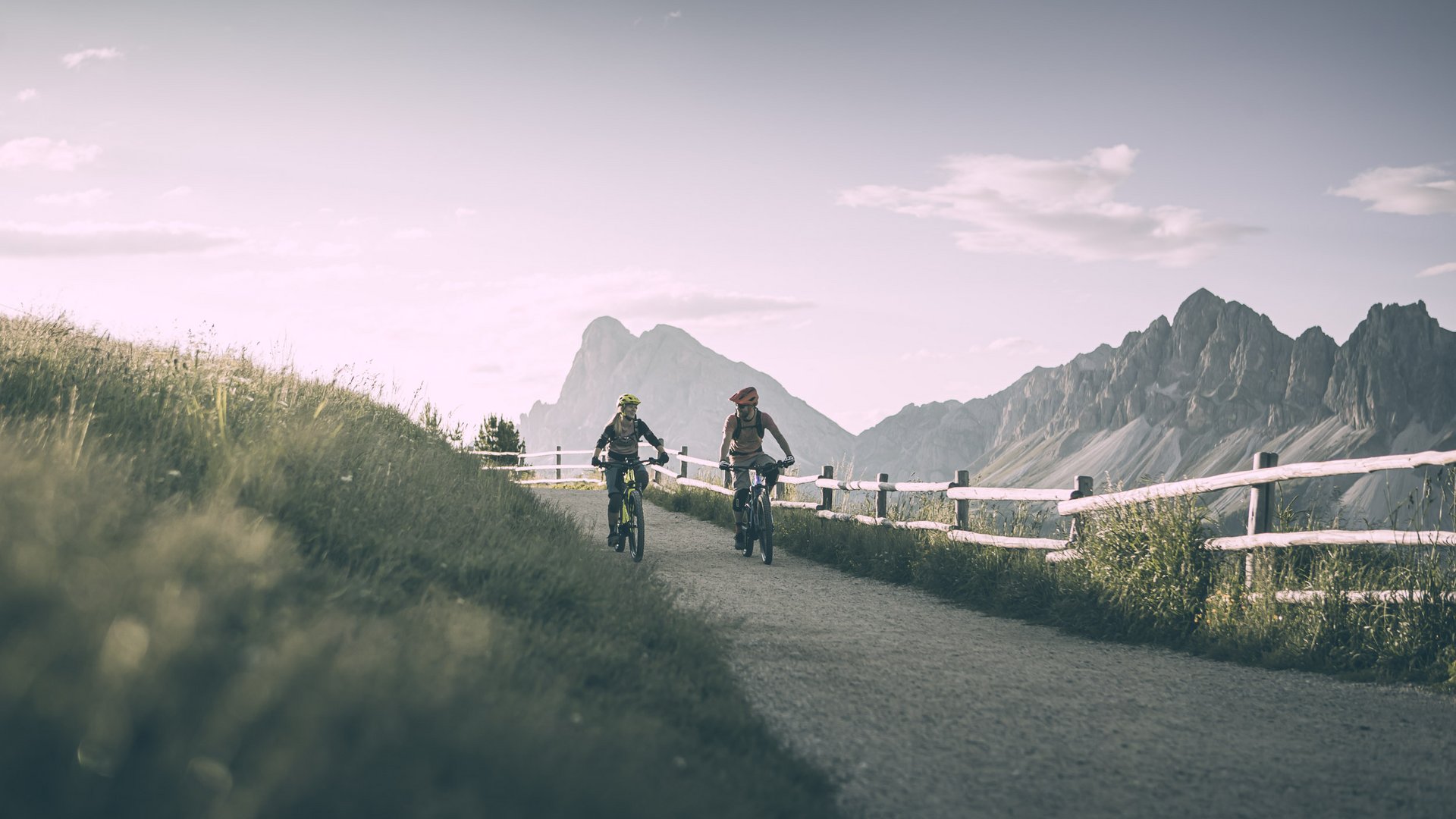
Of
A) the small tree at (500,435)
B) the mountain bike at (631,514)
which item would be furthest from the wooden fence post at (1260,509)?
the small tree at (500,435)

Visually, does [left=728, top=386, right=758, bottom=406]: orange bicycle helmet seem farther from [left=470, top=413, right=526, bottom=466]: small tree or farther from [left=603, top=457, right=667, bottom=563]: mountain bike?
[left=470, top=413, right=526, bottom=466]: small tree

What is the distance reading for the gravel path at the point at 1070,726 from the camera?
176 inches

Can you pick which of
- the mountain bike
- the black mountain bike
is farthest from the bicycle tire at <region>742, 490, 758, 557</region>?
the mountain bike

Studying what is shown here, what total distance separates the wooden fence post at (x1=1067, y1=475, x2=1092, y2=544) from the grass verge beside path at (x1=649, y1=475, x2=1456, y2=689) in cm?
14

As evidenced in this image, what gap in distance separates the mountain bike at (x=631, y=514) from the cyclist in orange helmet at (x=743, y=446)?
3.66 feet

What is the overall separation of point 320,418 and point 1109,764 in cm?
702

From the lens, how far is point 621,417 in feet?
42.0

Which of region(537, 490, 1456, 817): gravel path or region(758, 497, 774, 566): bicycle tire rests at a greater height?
region(758, 497, 774, 566): bicycle tire

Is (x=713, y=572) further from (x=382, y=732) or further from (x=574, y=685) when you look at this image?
(x=382, y=732)

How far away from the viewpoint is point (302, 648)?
141 inches

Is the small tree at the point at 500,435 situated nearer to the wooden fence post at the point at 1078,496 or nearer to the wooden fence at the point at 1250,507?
the wooden fence at the point at 1250,507

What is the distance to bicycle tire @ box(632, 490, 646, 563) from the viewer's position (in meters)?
12.5

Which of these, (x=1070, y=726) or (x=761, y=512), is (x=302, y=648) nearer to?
(x=1070, y=726)

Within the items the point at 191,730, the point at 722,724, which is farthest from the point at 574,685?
the point at 191,730
